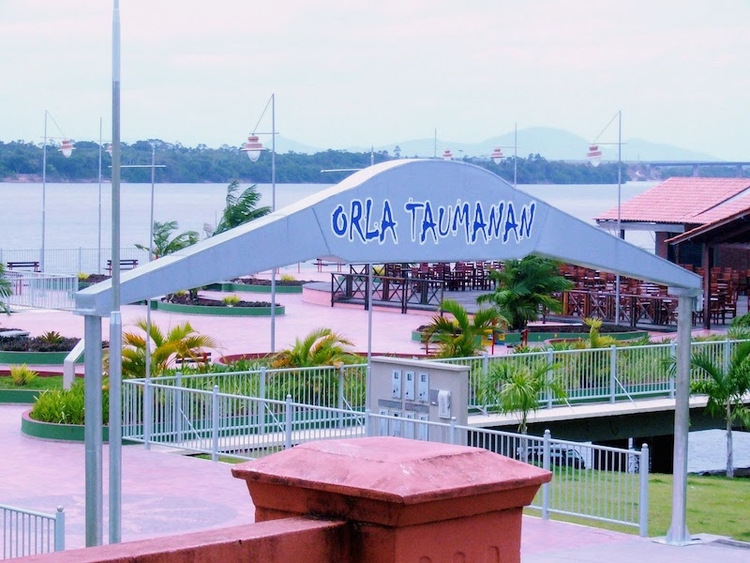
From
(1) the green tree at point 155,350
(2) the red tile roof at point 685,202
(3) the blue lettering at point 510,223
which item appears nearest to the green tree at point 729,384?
(3) the blue lettering at point 510,223

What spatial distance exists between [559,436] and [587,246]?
8835 mm

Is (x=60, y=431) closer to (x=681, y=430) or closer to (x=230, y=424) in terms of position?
(x=230, y=424)

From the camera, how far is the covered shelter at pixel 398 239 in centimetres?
945

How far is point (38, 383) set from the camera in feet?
81.3

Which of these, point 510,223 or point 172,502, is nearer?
point 510,223

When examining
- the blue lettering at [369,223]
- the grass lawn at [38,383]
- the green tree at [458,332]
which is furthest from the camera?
the grass lawn at [38,383]

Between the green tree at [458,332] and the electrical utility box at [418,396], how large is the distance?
17.8 ft

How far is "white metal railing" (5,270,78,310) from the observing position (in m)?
34.5

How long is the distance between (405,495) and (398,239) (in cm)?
809

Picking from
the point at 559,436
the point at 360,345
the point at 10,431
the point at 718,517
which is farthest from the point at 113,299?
the point at 360,345

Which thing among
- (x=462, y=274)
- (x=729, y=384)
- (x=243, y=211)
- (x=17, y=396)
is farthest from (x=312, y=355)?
(x=462, y=274)

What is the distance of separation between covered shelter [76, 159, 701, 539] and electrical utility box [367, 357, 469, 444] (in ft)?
10.5

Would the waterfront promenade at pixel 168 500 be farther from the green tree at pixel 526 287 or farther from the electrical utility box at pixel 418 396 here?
the green tree at pixel 526 287

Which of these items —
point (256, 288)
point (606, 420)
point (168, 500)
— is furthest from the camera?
point (256, 288)
